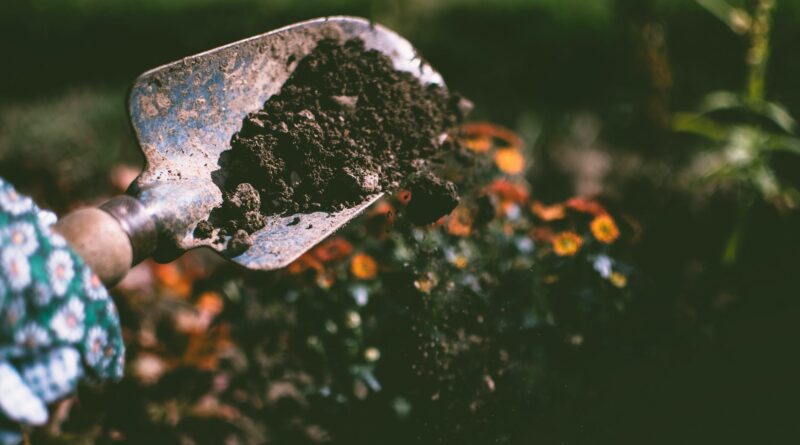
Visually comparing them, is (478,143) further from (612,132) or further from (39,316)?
(612,132)

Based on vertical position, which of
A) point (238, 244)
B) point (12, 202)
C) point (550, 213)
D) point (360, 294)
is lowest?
point (360, 294)

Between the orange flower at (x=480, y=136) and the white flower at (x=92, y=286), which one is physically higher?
the white flower at (x=92, y=286)

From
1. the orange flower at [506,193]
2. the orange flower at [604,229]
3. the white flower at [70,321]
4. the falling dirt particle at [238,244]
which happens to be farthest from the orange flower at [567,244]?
the white flower at [70,321]

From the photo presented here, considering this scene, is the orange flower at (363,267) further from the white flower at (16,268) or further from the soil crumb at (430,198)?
the white flower at (16,268)

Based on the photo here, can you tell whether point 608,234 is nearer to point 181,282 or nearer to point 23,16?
point 181,282

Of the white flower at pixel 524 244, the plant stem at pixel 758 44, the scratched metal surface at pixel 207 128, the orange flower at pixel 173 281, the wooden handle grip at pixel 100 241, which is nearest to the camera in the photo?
the wooden handle grip at pixel 100 241

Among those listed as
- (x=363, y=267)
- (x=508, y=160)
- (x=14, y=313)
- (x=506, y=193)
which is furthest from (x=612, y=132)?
(x=14, y=313)

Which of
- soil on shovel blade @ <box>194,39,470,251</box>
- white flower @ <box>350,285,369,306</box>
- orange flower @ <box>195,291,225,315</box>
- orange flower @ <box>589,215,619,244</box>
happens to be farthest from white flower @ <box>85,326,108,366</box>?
orange flower @ <box>589,215,619,244</box>
